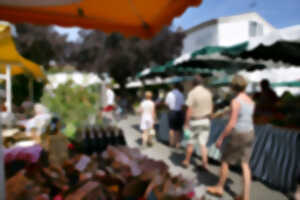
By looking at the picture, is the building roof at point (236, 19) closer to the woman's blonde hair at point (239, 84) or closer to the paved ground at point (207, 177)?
the paved ground at point (207, 177)

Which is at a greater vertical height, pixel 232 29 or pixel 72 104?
pixel 232 29

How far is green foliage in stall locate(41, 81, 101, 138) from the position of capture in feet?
12.2

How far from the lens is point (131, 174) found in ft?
3.37

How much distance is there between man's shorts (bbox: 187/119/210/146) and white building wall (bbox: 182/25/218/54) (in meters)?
18.6

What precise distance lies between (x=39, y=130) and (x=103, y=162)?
205cm

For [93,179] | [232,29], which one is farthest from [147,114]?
[232,29]

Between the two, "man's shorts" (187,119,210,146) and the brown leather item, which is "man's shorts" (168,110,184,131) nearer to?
"man's shorts" (187,119,210,146)

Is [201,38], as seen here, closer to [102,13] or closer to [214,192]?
[214,192]

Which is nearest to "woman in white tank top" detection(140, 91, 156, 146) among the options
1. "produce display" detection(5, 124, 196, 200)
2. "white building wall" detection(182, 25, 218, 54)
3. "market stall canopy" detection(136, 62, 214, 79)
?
"market stall canopy" detection(136, 62, 214, 79)

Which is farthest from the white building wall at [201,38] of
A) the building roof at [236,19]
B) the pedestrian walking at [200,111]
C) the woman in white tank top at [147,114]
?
the pedestrian walking at [200,111]

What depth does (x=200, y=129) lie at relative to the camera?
4.02 meters

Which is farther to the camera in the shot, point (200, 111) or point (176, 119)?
point (176, 119)

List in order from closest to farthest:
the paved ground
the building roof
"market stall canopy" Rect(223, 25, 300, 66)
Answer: the paved ground < "market stall canopy" Rect(223, 25, 300, 66) < the building roof

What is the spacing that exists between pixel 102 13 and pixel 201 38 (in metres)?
23.8
